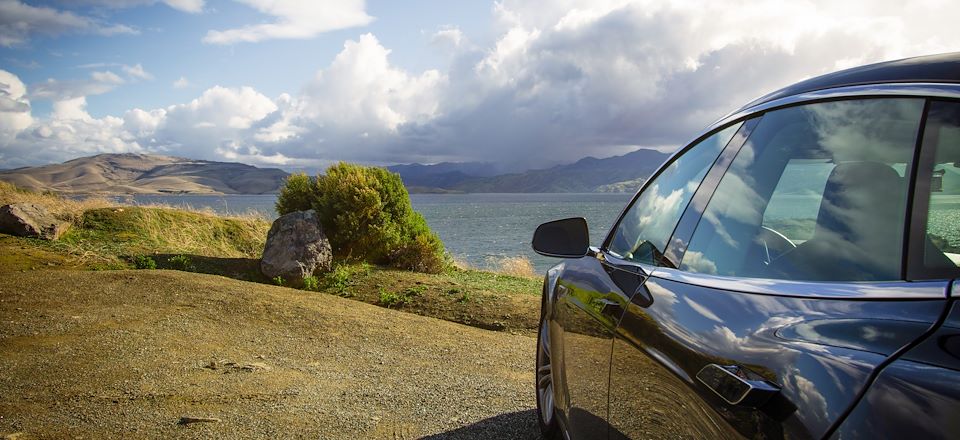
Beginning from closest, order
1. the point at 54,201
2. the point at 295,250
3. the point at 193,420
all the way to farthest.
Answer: the point at 193,420, the point at 295,250, the point at 54,201

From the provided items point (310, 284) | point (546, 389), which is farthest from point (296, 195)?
point (546, 389)

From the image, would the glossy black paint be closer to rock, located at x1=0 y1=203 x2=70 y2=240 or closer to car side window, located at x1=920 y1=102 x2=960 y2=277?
car side window, located at x1=920 y1=102 x2=960 y2=277

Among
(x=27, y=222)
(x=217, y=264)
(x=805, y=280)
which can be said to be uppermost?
(x=805, y=280)

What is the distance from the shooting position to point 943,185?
1285 mm

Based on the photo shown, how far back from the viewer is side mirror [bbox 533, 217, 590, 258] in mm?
3047

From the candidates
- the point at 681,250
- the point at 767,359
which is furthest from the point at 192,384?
the point at 767,359

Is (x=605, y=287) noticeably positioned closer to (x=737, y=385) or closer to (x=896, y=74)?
(x=737, y=385)

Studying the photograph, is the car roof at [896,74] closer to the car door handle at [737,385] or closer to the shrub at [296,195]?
the car door handle at [737,385]

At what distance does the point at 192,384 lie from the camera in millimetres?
5309

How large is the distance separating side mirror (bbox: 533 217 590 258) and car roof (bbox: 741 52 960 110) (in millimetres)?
1273

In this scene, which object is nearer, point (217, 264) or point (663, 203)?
point (663, 203)

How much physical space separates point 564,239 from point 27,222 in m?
11.5

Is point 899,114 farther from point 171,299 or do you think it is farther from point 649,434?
point 171,299

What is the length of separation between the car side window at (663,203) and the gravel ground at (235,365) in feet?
6.69
